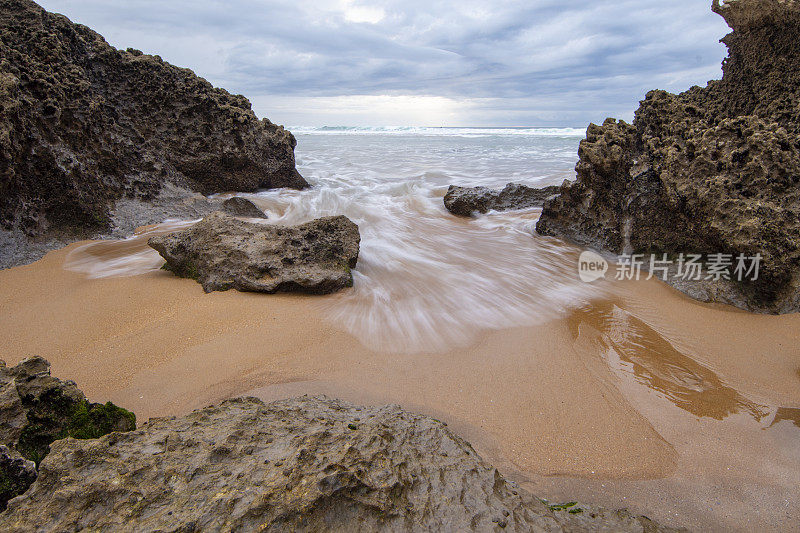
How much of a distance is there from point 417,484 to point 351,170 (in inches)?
533

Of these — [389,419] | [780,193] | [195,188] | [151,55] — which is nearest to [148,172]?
[195,188]

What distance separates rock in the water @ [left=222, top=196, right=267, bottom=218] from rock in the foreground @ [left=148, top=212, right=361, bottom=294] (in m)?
2.50

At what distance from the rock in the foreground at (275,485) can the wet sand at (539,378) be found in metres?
0.55

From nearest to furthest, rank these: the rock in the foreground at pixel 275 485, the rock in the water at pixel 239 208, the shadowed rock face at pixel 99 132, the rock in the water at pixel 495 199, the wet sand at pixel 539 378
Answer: the rock in the foreground at pixel 275 485 → the wet sand at pixel 539 378 → the shadowed rock face at pixel 99 132 → the rock in the water at pixel 239 208 → the rock in the water at pixel 495 199

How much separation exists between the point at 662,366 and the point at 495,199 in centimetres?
535

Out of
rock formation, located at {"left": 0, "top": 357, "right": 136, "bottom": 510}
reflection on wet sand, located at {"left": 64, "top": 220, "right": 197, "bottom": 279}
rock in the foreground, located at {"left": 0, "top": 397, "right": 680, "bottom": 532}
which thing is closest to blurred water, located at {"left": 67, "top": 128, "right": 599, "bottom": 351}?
reflection on wet sand, located at {"left": 64, "top": 220, "right": 197, "bottom": 279}

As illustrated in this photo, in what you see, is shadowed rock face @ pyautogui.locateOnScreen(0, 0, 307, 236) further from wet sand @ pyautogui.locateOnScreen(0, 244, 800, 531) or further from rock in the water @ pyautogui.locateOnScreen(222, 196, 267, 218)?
wet sand @ pyautogui.locateOnScreen(0, 244, 800, 531)

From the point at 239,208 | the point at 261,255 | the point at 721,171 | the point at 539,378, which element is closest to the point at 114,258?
the point at 261,255

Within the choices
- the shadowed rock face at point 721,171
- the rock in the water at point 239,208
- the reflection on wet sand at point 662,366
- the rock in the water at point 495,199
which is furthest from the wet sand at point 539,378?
the rock in the water at point 495,199

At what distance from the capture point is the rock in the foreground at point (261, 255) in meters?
3.63

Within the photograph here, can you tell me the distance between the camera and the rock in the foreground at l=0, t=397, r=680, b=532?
1125 mm

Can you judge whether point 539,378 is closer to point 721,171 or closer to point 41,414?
point 41,414

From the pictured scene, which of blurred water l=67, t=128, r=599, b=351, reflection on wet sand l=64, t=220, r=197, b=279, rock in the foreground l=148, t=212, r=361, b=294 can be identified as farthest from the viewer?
reflection on wet sand l=64, t=220, r=197, b=279

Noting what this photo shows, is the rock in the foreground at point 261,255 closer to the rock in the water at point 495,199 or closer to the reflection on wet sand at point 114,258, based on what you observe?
the reflection on wet sand at point 114,258
